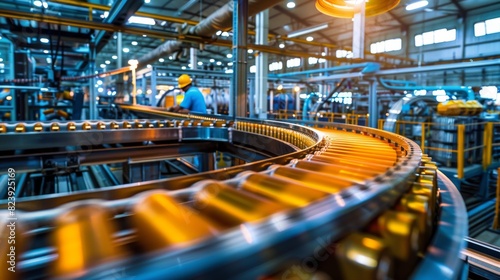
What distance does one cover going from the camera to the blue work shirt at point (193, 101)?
466cm

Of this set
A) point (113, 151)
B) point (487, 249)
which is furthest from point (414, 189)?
point (113, 151)

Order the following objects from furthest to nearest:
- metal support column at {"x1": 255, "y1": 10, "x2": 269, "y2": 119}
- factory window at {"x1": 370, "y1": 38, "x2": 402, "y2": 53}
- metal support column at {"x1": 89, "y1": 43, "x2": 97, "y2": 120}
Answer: factory window at {"x1": 370, "y1": 38, "x2": 402, "y2": 53} → metal support column at {"x1": 255, "y1": 10, "x2": 269, "y2": 119} → metal support column at {"x1": 89, "y1": 43, "x2": 97, "y2": 120}

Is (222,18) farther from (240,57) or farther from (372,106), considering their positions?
(372,106)

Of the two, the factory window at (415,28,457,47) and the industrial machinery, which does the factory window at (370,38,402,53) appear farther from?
the industrial machinery

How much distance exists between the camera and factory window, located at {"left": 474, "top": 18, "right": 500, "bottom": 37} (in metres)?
11.6

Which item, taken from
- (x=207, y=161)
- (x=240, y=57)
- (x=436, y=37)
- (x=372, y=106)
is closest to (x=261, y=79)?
(x=372, y=106)

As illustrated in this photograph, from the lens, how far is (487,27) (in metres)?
11.9

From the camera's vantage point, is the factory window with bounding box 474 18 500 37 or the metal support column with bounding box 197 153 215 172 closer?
the metal support column with bounding box 197 153 215 172

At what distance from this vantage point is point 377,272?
0.54m

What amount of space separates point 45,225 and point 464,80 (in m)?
15.8

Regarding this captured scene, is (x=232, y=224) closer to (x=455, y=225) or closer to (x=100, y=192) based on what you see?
(x=100, y=192)

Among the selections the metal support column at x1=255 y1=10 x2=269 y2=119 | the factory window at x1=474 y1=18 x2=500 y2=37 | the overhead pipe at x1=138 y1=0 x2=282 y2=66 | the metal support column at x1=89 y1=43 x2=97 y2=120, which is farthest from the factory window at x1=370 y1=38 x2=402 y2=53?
the metal support column at x1=89 y1=43 x2=97 y2=120

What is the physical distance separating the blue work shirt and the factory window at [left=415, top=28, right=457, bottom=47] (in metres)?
12.7

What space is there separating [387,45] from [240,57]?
14102 mm
